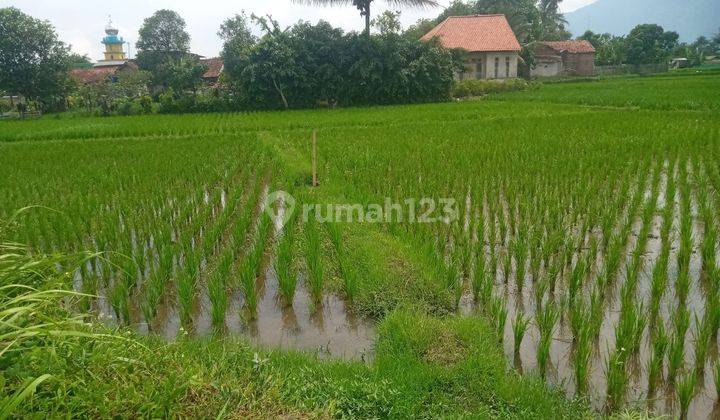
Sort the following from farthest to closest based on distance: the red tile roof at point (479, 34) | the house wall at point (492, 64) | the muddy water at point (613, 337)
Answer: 1. the house wall at point (492, 64)
2. the red tile roof at point (479, 34)
3. the muddy water at point (613, 337)

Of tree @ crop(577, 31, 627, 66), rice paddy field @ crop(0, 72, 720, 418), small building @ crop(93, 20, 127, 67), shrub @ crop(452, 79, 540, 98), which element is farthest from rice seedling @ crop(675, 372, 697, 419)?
small building @ crop(93, 20, 127, 67)

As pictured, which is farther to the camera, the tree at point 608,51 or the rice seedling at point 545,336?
the tree at point 608,51

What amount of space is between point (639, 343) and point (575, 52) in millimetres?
38577

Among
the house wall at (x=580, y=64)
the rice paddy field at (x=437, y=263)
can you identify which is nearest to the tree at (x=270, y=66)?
the rice paddy field at (x=437, y=263)

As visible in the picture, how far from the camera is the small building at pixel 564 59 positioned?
120 feet

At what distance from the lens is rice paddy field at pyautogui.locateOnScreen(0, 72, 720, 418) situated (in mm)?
2740

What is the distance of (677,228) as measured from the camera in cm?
508

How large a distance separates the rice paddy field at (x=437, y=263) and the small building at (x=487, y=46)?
20.7 meters

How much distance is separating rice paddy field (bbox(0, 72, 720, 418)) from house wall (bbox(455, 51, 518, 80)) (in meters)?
20.9

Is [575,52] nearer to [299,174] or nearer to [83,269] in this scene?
[299,174]

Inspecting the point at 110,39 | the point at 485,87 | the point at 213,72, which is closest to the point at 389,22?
the point at 485,87

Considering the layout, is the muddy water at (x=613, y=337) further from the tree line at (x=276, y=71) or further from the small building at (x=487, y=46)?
the small building at (x=487, y=46)

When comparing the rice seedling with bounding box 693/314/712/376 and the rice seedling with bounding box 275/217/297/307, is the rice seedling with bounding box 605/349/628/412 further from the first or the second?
the rice seedling with bounding box 275/217/297/307

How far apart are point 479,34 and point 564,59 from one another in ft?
37.8
